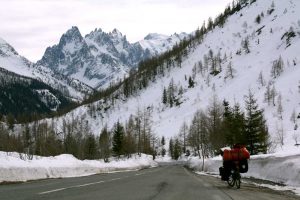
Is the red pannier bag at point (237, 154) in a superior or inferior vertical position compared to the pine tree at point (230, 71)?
inferior

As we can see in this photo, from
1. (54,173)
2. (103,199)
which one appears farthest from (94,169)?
(103,199)

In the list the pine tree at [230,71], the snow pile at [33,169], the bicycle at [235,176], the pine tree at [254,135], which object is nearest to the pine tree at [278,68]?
the pine tree at [230,71]

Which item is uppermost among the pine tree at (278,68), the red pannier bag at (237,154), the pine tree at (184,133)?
the pine tree at (278,68)

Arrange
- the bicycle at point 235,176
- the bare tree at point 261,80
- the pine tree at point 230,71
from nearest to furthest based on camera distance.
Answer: the bicycle at point 235,176
the bare tree at point 261,80
the pine tree at point 230,71

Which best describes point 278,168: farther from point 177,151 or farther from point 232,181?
point 177,151

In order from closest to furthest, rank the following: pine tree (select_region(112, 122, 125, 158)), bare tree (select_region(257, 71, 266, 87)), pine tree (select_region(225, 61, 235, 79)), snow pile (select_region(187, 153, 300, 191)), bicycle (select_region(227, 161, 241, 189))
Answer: bicycle (select_region(227, 161, 241, 189)) → snow pile (select_region(187, 153, 300, 191)) → pine tree (select_region(112, 122, 125, 158)) → bare tree (select_region(257, 71, 266, 87)) → pine tree (select_region(225, 61, 235, 79))

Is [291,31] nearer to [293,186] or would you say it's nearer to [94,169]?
[94,169]

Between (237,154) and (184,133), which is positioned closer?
(237,154)

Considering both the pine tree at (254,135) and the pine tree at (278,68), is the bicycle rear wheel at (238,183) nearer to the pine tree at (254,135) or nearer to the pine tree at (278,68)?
the pine tree at (254,135)

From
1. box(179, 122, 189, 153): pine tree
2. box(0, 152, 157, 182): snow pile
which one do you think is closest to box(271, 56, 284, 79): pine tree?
box(179, 122, 189, 153): pine tree

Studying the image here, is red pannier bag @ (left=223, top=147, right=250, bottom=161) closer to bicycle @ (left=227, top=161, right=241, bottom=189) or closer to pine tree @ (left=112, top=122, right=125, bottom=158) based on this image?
bicycle @ (left=227, top=161, right=241, bottom=189)

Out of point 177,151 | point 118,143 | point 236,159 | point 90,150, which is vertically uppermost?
point 118,143

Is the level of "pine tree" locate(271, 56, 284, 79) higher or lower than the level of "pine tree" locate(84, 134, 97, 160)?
higher

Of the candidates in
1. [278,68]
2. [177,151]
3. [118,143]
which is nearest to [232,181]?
[118,143]
